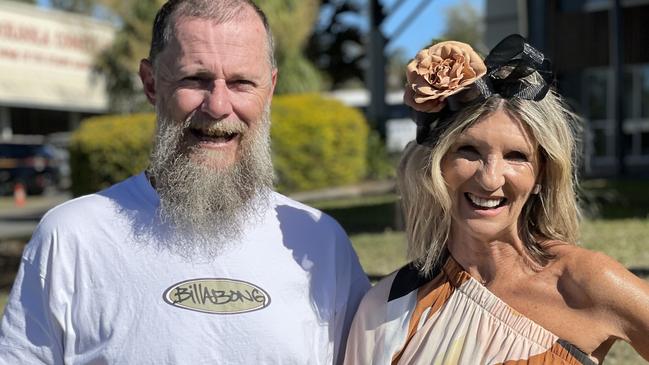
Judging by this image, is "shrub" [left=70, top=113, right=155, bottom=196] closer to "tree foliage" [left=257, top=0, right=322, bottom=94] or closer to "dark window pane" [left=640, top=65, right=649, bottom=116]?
"tree foliage" [left=257, top=0, right=322, bottom=94]

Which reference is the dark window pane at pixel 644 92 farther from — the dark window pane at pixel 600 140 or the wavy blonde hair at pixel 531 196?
the wavy blonde hair at pixel 531 196

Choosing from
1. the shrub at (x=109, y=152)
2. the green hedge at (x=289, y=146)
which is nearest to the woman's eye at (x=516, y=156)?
the green hedge at (x=289, y=146)

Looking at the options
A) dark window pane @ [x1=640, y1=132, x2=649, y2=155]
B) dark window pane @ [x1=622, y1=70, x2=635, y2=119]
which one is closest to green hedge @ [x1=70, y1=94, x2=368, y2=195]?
dark window pane @ [x1=622, y1=70, x2=635, y2=119]

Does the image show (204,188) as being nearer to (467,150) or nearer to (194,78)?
(194,78)

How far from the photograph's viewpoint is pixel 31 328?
2.04 metres

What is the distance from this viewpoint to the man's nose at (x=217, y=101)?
2.26 m

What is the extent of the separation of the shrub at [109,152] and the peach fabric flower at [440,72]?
10.9 meters

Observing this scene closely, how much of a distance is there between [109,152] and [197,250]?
37.7 feet

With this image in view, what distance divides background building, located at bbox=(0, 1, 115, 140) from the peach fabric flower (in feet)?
86.9

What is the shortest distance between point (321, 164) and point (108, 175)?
396 centimetres

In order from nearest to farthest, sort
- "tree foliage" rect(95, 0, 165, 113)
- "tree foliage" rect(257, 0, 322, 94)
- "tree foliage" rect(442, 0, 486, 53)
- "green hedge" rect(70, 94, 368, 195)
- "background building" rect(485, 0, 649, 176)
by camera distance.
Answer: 1. "green hedge" rect(70, 94, 368, 195)
2. "tree foliage" rect(95, 0, 165, 113)
3. "tree foliage" rect(257, 0, 322, 94)
4. "background building" rect(485, 0, 649, 176)
5. "tree foliage" rect(442, 0, 486, 53)

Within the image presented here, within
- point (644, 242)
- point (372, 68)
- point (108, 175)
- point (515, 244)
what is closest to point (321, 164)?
point (372, 68)

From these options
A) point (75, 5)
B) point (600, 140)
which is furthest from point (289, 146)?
point (75, 5)

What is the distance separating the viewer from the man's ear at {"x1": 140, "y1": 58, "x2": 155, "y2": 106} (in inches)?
94.7
